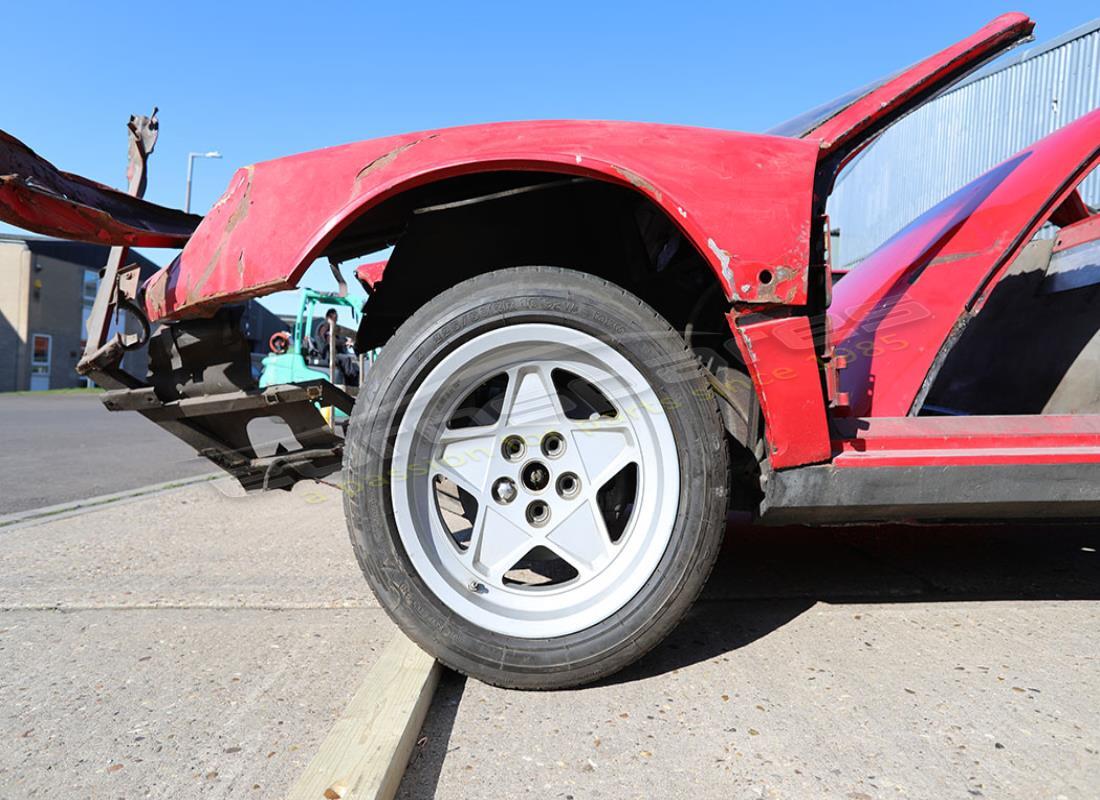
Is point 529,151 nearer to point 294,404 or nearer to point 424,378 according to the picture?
point 424,378

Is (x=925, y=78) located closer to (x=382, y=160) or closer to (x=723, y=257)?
(x=723, y=257)

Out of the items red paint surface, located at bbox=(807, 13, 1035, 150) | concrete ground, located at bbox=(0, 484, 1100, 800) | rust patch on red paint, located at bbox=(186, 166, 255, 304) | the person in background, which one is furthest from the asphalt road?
red paint surface, located at bbox=(807, 13, 1035, 150)

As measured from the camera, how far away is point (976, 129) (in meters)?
11.3

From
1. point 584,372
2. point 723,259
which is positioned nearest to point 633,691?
point 584,372

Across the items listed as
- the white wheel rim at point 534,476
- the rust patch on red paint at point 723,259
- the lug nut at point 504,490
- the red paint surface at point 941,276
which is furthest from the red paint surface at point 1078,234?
the lug nut at point 504,490

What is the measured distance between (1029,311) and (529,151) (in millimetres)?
2435

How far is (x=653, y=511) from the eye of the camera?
1.65 meters

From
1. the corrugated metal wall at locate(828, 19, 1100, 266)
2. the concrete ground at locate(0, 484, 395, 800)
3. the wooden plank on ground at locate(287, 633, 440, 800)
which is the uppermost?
the corrugated metal wall at locate(828, 19, 1100, 266)

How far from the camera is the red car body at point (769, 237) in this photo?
1.61 meters

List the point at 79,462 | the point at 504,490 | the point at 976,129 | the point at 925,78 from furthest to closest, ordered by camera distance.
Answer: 1. the point at 976,129
2. the point at 79,462
3. the point at 925,78
4. the point at 504,490

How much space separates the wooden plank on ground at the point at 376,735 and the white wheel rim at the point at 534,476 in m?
0.19

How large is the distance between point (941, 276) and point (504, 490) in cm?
154

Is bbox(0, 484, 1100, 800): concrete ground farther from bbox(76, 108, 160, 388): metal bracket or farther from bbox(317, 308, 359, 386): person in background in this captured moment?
bbox(317, 308, 359, 386): person in background

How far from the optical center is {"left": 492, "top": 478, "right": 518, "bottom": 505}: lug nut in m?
1.67
